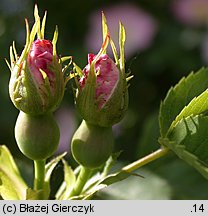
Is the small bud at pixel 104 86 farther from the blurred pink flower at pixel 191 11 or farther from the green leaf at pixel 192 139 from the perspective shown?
the blurred pink flower at pixel 191 11

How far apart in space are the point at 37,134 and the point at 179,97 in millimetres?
238

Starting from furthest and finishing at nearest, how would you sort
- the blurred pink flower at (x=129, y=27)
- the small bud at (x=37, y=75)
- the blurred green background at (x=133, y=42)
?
1. the blurred pink flower at (x=129, y=27)
2. the blurred green background at (x=133, y=42)
3. the small bud at (x=37, y=75)

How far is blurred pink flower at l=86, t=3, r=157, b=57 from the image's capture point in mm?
2107

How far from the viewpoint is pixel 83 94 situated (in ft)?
2.81

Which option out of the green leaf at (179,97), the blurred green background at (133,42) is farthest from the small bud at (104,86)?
the blurred green background at (133,42)

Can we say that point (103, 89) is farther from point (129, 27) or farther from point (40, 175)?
point (129, 27)

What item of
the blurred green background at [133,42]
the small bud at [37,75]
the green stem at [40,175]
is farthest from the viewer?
the blurred green background at [133,42]

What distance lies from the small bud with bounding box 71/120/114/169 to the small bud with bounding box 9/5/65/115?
77 millimetres

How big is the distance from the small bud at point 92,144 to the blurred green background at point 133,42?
0.83 m

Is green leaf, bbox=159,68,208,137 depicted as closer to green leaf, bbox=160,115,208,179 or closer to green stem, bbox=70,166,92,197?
green leaf, bbox=160,115,208,179

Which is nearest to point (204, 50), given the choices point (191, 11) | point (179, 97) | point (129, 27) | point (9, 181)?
point (191, 11)

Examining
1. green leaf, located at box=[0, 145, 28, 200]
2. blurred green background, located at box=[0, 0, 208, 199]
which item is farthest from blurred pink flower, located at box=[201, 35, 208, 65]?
green leaf, located at box=[0, 145, 28, 200]

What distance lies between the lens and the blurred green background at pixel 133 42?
6.24ft
